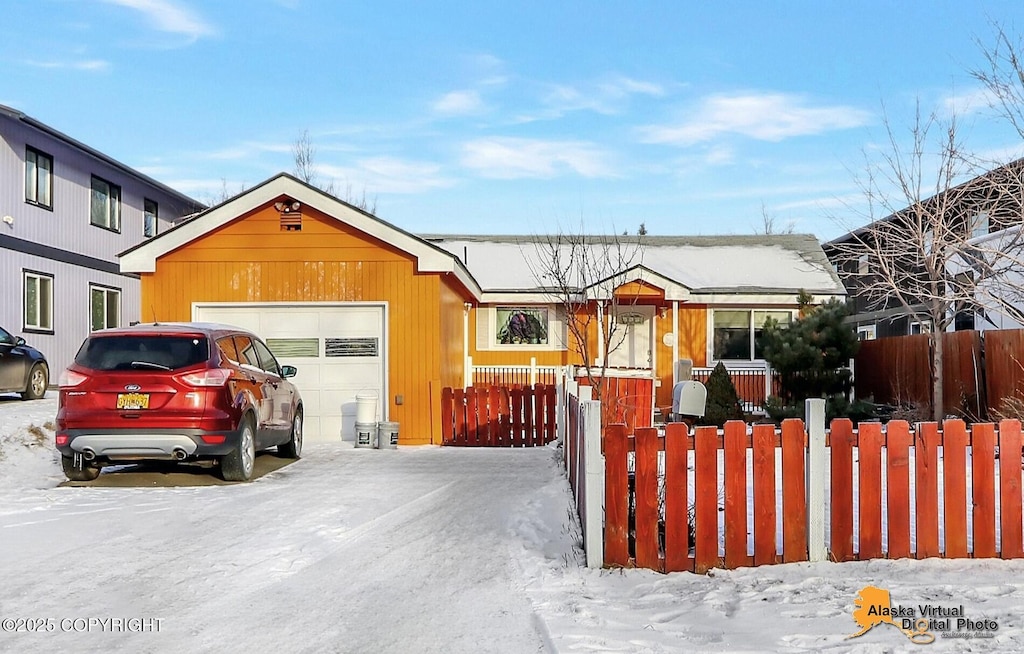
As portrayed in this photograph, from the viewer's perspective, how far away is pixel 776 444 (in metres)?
6.36

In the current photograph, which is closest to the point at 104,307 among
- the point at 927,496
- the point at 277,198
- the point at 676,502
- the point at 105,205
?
the point at 105,205

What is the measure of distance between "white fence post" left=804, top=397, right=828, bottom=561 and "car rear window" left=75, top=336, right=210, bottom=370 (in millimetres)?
6448

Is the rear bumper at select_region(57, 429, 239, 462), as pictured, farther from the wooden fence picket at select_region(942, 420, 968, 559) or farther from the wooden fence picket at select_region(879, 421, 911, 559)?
the wooden fence picket at select_region(942, 420, 968, 559)

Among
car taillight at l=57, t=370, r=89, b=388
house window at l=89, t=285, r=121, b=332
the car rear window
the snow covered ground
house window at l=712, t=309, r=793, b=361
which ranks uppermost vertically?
house window at l=89, t=285, r=121, b=332

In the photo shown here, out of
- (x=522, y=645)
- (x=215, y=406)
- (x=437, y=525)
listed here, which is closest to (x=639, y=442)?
(x=522, y=645)

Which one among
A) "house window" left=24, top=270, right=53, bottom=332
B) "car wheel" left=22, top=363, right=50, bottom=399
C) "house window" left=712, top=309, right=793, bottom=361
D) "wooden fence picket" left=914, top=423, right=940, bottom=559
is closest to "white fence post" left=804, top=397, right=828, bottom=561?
"wooden fence picket" left=914, top=423, right=940, bottom=559

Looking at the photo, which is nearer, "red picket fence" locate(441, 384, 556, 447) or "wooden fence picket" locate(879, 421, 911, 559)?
"wooden fence picket" locate(879, 421, 911, 559)

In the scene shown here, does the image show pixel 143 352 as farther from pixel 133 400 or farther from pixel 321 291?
pixel 321 291

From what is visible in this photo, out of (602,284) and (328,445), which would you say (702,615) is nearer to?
(328,445)

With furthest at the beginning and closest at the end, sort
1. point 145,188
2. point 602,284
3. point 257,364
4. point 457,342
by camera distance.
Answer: point 145,188, point 602,284, point 457,342, point 257,364

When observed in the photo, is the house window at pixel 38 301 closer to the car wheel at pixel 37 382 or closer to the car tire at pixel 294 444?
the car wheel at pixel 37 382

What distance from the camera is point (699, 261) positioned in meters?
26.3

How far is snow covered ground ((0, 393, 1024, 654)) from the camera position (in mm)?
4996

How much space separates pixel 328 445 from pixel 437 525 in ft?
23.6
